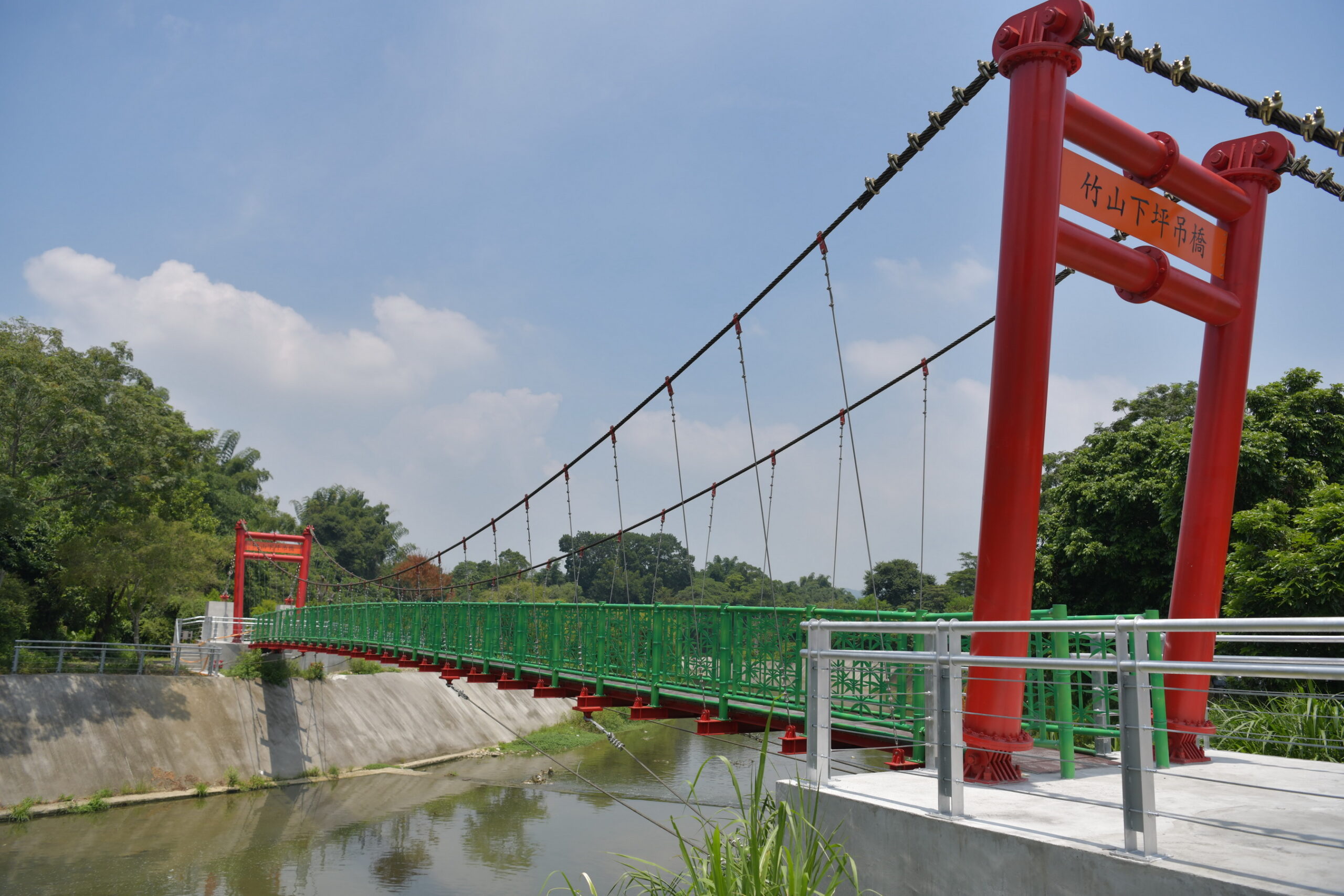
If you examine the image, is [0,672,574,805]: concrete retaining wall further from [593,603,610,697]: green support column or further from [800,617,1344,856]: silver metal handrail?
[800,617,1344,856]: silver metal handrail

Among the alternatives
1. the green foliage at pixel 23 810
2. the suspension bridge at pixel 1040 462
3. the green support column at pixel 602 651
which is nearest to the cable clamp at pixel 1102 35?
the suspension bridge at pixel 1040 462

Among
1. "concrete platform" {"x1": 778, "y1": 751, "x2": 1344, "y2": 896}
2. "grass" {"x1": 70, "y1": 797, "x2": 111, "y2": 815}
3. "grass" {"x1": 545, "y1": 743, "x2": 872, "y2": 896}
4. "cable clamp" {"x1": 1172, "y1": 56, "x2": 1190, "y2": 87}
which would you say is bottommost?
"grass" {"x1": 70, "y1": 797, "x2": 111, "y2": 815}

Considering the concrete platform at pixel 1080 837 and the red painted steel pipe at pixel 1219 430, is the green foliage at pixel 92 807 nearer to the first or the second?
the concrete platform at pixel 1080 837

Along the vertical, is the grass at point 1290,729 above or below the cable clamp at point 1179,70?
below

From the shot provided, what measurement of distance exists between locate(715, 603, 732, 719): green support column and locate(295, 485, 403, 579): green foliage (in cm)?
6308

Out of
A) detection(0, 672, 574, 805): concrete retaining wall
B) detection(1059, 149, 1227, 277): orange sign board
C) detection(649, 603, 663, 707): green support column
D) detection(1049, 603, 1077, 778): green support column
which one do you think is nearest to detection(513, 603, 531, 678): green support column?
detection(649, 603, 663, 707): green support column

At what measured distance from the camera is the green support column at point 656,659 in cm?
789

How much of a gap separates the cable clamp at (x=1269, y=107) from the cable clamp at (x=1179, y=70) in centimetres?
84

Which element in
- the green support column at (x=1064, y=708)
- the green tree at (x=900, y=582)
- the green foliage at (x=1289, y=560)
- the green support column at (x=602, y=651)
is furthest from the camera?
the green tree at (x=900, y=582)

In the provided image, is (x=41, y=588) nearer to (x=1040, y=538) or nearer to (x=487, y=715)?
(x=487, y=715)

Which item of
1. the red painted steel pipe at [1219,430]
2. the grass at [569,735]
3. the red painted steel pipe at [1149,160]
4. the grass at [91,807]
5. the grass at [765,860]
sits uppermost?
the red painted steel pipe at [1149,160]

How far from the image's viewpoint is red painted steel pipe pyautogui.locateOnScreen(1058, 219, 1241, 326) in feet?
19.1

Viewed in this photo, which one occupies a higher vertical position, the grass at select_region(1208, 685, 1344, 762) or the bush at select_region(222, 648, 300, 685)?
the grass at select_region(1208, 685, 1344, 762)

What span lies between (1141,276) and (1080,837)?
4.31 metres
